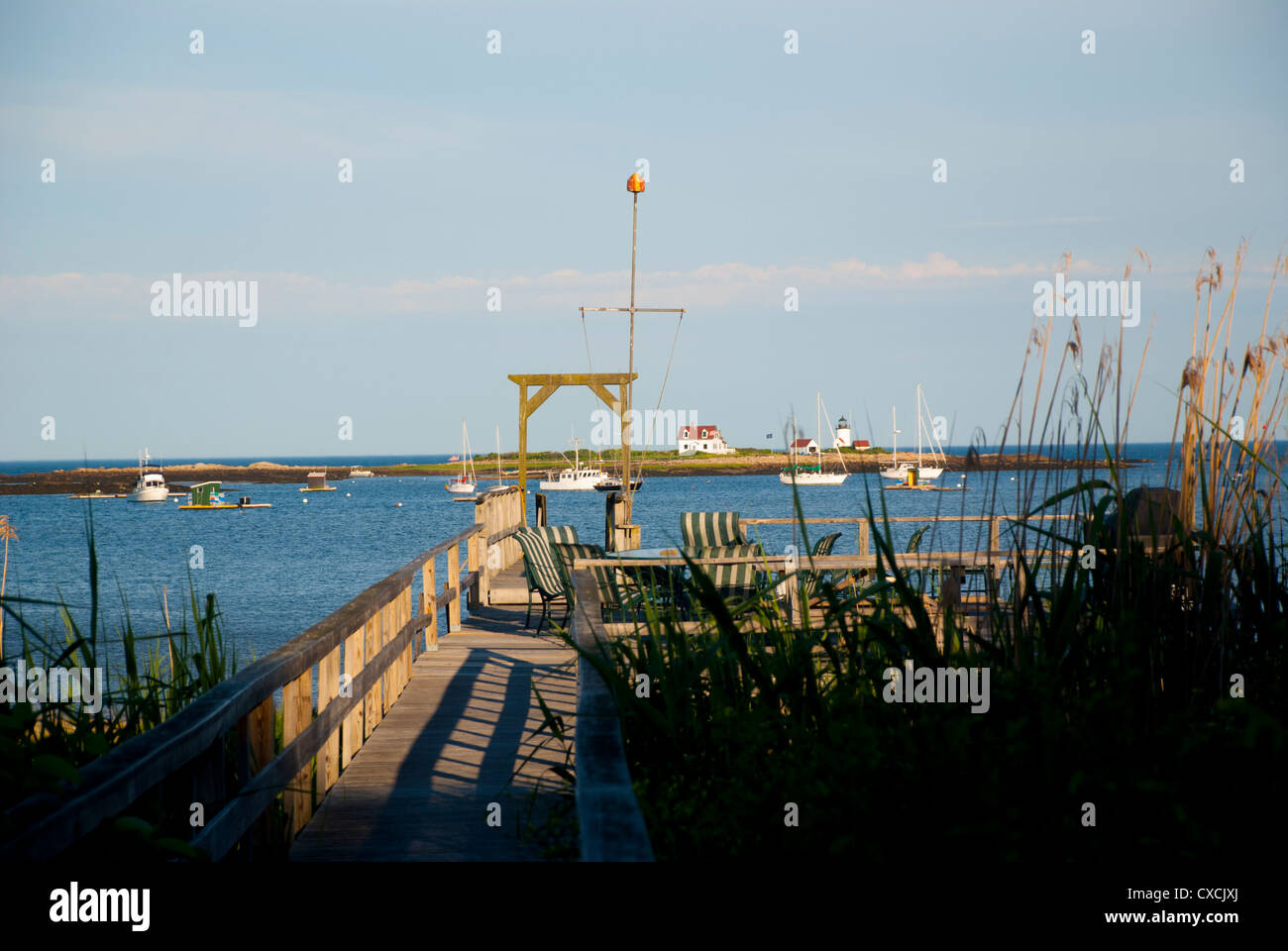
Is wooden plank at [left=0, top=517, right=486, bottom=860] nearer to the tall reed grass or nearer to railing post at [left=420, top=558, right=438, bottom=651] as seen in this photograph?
the tall reed grass

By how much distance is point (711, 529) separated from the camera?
9.38m

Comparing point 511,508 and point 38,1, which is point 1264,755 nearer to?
point 511,508

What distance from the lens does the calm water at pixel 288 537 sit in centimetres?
1383

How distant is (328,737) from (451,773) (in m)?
0.62

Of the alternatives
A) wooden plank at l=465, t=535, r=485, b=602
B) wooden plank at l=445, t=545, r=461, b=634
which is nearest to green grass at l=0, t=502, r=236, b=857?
wooden plank at l=445, t=545, r=461, b=634

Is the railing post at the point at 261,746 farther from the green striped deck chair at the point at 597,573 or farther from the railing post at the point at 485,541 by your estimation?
the railing post at the point at 485,541

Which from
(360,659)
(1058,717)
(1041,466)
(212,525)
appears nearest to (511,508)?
(360,659)

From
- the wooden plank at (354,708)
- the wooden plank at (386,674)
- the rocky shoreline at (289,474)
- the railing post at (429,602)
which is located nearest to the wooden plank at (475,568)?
the railing post at (429,602)

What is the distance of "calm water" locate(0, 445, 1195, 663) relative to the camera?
13.8m

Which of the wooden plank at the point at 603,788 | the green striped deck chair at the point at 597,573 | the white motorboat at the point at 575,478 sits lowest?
the white motorboat at the point at 575,478

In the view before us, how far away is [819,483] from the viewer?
94188mm

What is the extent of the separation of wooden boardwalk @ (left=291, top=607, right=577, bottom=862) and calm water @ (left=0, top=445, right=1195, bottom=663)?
92 centimetres

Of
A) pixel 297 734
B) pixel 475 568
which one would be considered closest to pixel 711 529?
pixel 475 568

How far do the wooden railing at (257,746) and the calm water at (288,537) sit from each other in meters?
0.47
